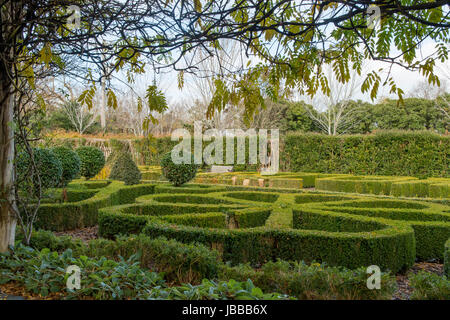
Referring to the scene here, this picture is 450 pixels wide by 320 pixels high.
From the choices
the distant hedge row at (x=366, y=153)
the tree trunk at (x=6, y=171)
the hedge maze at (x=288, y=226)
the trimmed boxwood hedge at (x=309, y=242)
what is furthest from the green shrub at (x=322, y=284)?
the distant hedge row at (x=366, y=153)

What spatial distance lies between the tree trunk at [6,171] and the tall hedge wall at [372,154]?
50.8 ft

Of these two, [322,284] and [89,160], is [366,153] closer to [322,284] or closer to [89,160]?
[89,160]

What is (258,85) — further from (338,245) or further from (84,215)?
(84,215)

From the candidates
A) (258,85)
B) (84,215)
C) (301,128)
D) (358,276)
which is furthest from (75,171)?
(301,128)

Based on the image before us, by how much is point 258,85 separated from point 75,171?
7829 millimetres

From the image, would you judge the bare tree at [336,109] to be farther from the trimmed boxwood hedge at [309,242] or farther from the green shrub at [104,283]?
the green shrub at [104,283]

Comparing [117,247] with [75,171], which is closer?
[117,247]

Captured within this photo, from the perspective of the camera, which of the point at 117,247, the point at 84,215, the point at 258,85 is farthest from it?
the point at 84,215

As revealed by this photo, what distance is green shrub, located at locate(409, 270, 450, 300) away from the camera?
282cm

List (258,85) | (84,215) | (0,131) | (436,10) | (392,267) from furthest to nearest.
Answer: (84,215), (392,267), (0,131), (258,85), (436,10)

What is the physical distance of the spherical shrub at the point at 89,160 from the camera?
40.1 feet

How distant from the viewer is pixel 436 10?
2355 millimetres

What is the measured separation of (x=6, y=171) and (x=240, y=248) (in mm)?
2903

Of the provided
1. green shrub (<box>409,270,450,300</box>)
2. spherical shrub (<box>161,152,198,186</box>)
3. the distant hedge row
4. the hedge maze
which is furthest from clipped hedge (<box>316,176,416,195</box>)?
green shrub (<box>409,270,450,300</box>)
